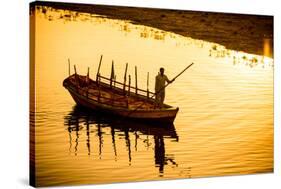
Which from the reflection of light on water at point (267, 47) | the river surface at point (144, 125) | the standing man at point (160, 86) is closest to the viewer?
the river surface at point (144, 125)

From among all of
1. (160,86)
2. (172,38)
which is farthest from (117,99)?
(172,38)

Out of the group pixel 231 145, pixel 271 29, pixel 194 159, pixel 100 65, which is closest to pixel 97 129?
pixel 100 65

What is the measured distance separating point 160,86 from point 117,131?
66cm

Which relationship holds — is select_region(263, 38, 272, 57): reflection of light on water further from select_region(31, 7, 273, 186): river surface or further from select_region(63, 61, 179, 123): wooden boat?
select_region(63, 61, 179, 123): wooden boat

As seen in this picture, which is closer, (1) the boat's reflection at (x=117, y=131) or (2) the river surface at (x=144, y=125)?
(2) the river surface at (x=144, y=125)

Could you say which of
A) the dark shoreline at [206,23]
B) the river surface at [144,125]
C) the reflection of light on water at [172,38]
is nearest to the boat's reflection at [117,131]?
the river surface at [144,125]

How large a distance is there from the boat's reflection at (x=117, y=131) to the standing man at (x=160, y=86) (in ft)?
0.85

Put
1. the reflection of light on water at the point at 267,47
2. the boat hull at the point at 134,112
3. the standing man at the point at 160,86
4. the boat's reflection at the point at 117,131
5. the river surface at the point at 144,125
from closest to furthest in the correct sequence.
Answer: the river surface at the point at 144,125
the boat's reflection at the point at 117,131
the boat hull at the point at 134,112
the standing man at the point at 160,86
the reflection of light on water at the point at 267,47

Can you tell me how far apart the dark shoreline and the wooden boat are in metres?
0.67

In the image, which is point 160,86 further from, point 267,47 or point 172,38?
point 267,47

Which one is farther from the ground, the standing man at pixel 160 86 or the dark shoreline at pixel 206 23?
the dark shoreline at pixel 206 23

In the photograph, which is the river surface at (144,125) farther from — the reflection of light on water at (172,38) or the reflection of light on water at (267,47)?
the reflection of light on water at (267,47)

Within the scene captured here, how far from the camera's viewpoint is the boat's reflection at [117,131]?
646cm

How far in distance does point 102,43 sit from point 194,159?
1.58 m
